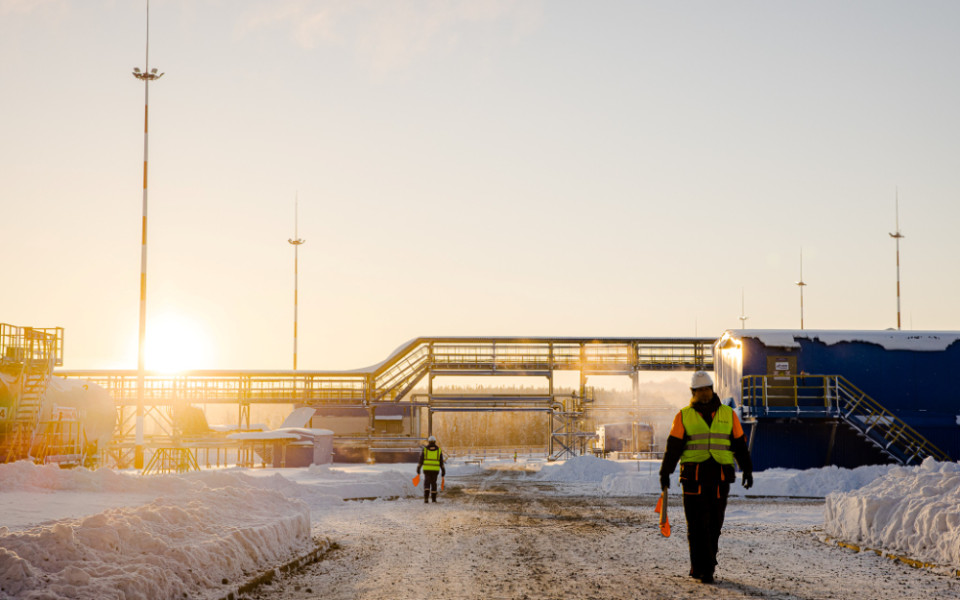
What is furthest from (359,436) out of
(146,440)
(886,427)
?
(886,427)

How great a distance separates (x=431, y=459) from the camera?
2108 centimetres

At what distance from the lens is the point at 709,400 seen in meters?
9.43

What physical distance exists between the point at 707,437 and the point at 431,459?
12.6 metres

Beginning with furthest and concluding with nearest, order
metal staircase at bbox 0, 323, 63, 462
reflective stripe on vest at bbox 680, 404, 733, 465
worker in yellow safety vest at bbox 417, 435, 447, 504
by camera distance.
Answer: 1. metal staircase at bbox 0, 323, 63, 462
2. worker in yellow safety vest at bbox 417, 435, 447, 504
3. reflective stripe on vest at bbox 680, 404, 733, 465

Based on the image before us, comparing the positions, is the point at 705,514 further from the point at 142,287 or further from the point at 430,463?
the point at 142,287

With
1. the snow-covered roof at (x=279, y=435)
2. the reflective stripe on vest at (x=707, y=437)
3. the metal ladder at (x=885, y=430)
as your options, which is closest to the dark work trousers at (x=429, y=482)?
the reflective stripe on vest at (x=707, y=437)

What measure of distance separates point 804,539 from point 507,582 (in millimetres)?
6397

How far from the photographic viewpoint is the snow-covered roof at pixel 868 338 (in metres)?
33.4

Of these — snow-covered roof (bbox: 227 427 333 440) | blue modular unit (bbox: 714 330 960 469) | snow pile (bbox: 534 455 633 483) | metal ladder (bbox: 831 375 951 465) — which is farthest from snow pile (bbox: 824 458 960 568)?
snow-covered roof (bbox: 227 427 333 440)

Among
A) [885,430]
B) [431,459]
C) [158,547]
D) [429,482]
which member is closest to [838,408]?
[885,430]

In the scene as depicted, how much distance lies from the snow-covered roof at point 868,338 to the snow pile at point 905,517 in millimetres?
19208

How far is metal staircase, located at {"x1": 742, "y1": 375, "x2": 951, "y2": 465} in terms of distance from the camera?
29.8m

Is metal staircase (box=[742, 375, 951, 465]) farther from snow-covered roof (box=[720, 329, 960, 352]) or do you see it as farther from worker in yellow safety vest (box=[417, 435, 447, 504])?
worker in yellow safety vest (box=[417, 435, 447, 504])

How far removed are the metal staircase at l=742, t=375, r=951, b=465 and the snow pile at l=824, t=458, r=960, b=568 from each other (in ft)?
53.4
